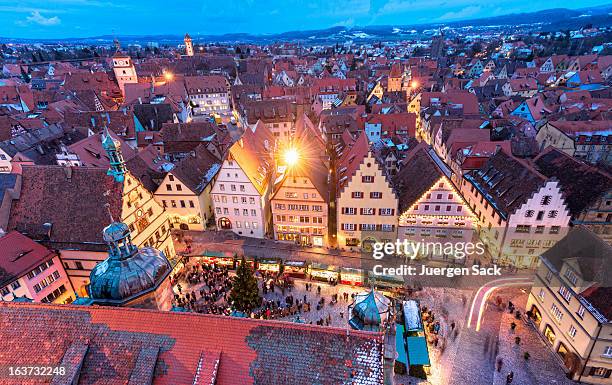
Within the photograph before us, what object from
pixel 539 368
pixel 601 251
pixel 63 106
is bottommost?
pixel 539 368

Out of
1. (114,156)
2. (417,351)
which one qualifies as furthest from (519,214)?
(114,156)

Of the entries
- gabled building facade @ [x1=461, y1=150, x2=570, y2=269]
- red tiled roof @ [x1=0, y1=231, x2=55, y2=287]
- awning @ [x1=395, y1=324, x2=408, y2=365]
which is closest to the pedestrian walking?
awning @ [x1=395, y1=324, x2=408, y2=365]

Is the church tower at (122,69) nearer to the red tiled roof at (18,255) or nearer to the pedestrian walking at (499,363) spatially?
the red tiled roof at (18,255)

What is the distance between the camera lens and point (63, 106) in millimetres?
85500

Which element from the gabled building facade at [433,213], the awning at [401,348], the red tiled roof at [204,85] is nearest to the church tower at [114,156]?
the awning at [401,348]

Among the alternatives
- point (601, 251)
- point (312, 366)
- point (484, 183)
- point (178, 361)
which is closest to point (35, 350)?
point (178, 361)

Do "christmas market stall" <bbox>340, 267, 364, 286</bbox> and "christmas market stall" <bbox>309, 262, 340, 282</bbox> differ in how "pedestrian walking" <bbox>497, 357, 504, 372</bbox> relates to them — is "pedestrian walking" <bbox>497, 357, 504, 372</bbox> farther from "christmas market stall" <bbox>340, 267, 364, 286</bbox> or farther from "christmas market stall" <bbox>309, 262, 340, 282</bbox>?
"christmas market stall" <bbox>309, 262, 340, 282</bbox>

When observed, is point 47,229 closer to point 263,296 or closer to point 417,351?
point 263,296

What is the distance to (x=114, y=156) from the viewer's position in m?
31.8

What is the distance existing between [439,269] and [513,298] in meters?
7.95

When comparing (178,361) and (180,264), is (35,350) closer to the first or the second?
(178,361)

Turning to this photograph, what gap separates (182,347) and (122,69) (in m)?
126

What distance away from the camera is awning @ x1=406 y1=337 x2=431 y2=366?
27.2 metres

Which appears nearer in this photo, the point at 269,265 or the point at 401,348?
the point at 401,348
